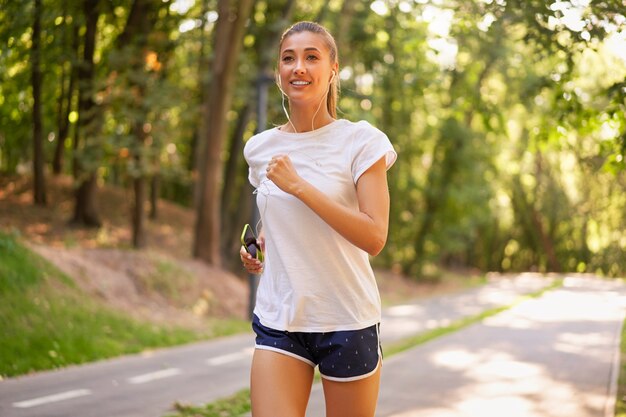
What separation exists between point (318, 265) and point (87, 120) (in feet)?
65.5

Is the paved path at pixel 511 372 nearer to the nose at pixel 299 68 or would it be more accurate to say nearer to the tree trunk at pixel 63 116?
the nose at pixel 299 68

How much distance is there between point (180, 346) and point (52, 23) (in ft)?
26.0

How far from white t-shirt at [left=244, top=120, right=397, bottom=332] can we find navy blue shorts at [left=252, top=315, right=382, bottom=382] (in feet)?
0.10

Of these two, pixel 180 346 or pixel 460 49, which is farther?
pixel 180 346

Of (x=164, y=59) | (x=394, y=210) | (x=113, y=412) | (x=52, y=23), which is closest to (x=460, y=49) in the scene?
(x=113, y=412)

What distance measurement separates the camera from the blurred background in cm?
933

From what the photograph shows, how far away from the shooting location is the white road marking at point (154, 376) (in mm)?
10852

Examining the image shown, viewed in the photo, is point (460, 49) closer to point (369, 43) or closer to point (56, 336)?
point (56, 336)

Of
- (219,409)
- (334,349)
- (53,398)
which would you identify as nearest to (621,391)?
(219,409)

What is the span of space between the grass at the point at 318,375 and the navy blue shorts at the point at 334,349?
5321 millimetres

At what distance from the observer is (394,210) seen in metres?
35.9

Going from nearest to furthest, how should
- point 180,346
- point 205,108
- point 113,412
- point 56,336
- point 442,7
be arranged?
point 113,412 < point 442,7 < point 56,336 < point 180,346 < point 205,108

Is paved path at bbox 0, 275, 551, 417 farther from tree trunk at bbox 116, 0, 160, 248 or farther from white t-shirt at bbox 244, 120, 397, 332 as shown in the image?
tree trunk at bbox 116, 0, 160, 248

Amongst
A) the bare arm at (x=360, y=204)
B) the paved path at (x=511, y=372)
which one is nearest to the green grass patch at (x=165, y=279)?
the paved path at (x=511, y=372)
